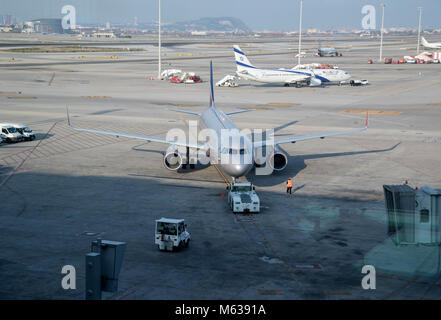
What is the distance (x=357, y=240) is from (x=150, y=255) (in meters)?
11.7

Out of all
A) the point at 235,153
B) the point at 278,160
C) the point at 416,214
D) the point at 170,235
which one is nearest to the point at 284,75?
the point at 278,160

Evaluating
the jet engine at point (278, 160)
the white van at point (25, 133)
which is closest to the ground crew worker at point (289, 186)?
the jet engine at point (278, 160)

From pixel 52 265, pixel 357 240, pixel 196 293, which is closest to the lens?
pixel 196 293

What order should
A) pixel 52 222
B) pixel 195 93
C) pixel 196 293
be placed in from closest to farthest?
pixel 196 293 < pixel 52 222 < pixel 195 93

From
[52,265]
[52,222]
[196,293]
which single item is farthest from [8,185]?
[196,293]

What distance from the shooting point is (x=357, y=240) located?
29.6 metres

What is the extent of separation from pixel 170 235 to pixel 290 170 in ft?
70.8

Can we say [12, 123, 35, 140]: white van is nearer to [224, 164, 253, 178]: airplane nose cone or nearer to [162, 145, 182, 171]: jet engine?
[162, 145, 182, 171]: jet engine

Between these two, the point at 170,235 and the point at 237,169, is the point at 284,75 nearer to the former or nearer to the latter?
the point at 237,169

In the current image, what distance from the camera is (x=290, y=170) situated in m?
46.9

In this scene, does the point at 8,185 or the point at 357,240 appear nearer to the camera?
the point at 357,240

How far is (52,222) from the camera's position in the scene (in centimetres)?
3256

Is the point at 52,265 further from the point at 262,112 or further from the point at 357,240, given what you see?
the point at 262,112
